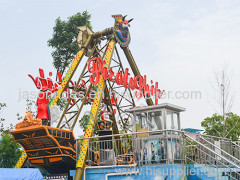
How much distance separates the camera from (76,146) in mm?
16453

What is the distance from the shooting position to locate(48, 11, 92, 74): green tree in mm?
31703

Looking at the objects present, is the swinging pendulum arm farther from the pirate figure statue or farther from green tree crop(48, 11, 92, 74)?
green tree crop(48, 11, 92, 74)

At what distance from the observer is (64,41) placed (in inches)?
1244

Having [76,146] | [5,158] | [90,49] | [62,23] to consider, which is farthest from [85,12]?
[76,146]

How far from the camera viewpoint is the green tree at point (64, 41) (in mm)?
31703

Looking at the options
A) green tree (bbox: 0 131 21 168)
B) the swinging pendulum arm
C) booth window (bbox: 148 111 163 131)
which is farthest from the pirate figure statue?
green tree (bbox: 0 131 21 168)

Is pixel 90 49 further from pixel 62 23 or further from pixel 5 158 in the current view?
pixel 5 158

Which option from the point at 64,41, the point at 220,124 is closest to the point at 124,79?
the point at 64,41

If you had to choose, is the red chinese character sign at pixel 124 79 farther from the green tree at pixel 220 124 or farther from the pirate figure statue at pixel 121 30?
the green tree at pixel 220 124

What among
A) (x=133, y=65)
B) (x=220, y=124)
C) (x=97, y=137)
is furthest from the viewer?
(x=220, y=124)

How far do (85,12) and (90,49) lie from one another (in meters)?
10.5

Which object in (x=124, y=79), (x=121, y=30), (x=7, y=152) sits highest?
(x=121, y=30)

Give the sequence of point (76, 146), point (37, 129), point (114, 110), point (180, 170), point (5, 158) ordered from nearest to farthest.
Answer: point (180, 170) → point (37, 129) → point (76, 146) → point (114, 110) → point (5, 158)

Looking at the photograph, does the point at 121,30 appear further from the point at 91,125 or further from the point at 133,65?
the point at 91,125
